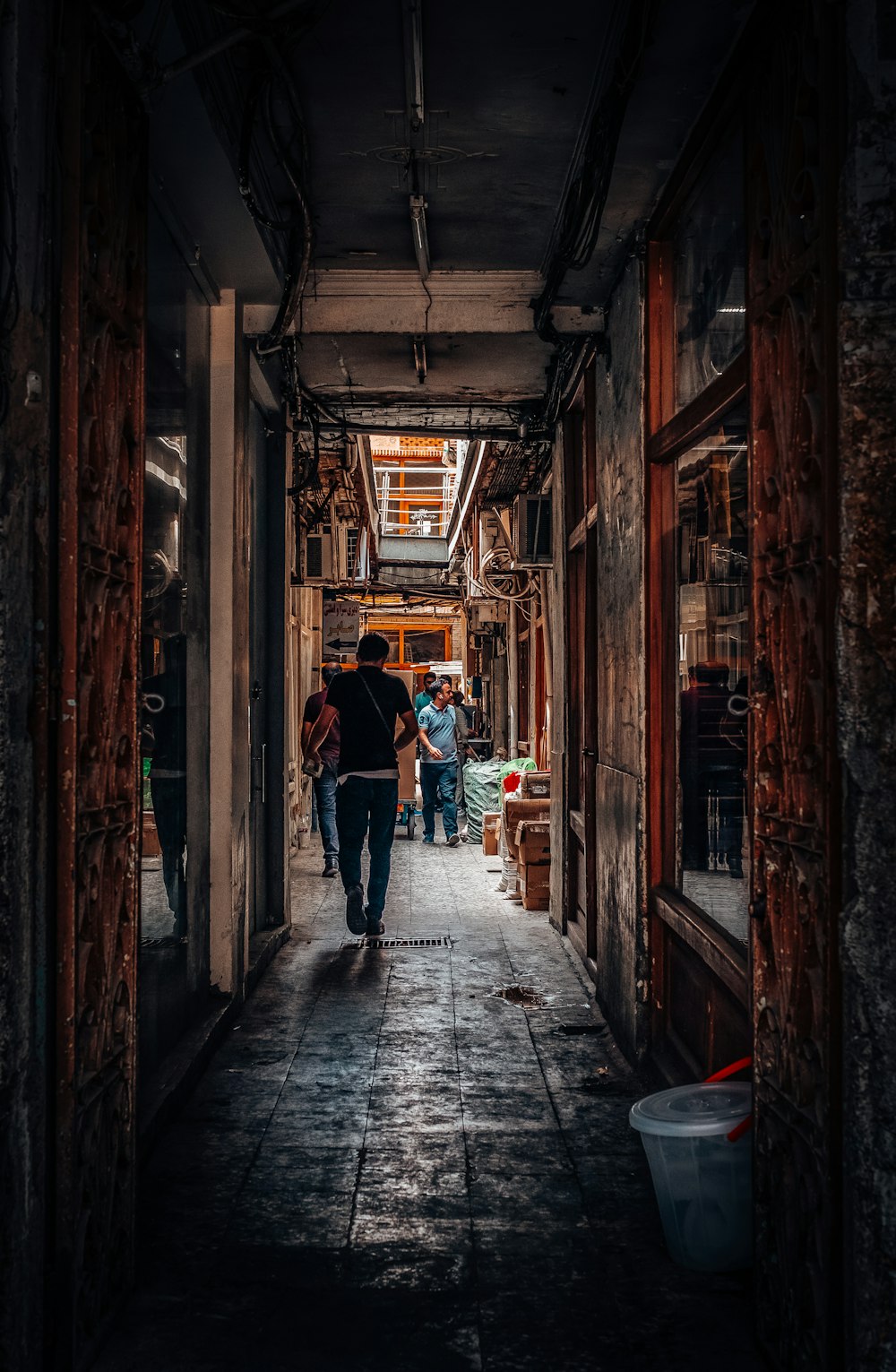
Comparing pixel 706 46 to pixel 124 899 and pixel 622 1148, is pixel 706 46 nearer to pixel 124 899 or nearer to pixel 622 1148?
pixel 124 899

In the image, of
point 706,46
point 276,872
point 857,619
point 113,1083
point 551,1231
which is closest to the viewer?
point 857,619

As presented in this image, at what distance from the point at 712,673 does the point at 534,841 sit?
468 centimetres

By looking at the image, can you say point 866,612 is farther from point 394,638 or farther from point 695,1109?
point 394,638

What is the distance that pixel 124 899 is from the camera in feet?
10.5

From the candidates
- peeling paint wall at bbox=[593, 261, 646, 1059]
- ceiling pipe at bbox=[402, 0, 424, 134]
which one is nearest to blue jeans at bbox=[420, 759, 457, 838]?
peeling paint wall at bbox=[593, 261, 646, 1059]

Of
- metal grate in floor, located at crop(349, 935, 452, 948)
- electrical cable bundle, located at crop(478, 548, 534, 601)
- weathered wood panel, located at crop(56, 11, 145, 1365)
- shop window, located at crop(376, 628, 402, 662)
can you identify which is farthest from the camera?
shop window, located at crop(376, 628, 402, 662)

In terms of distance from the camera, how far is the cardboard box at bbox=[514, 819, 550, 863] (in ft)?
30.7

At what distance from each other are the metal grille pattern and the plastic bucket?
0.87ft

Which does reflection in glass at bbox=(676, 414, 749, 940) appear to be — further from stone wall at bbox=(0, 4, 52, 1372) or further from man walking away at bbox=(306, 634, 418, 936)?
man walking away at bbox=(306, 634, 418, 936)

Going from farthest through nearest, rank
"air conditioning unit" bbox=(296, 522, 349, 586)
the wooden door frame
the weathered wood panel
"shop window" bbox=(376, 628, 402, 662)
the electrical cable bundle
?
1. "shop window" bbox=(376, 628, 402, 662)
2. the electrical cable bundle
3. "air conditioning unit" bbox=(296, 522, 349, 586)
4. the wooden door frame
5. the weathered wood panel

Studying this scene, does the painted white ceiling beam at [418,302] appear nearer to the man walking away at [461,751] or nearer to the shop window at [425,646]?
the man walking away at [461,751]

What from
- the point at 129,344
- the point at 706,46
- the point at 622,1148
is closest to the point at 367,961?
the point at 622,1148

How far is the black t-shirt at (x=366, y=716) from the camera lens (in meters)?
7.77

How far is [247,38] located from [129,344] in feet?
3.77
